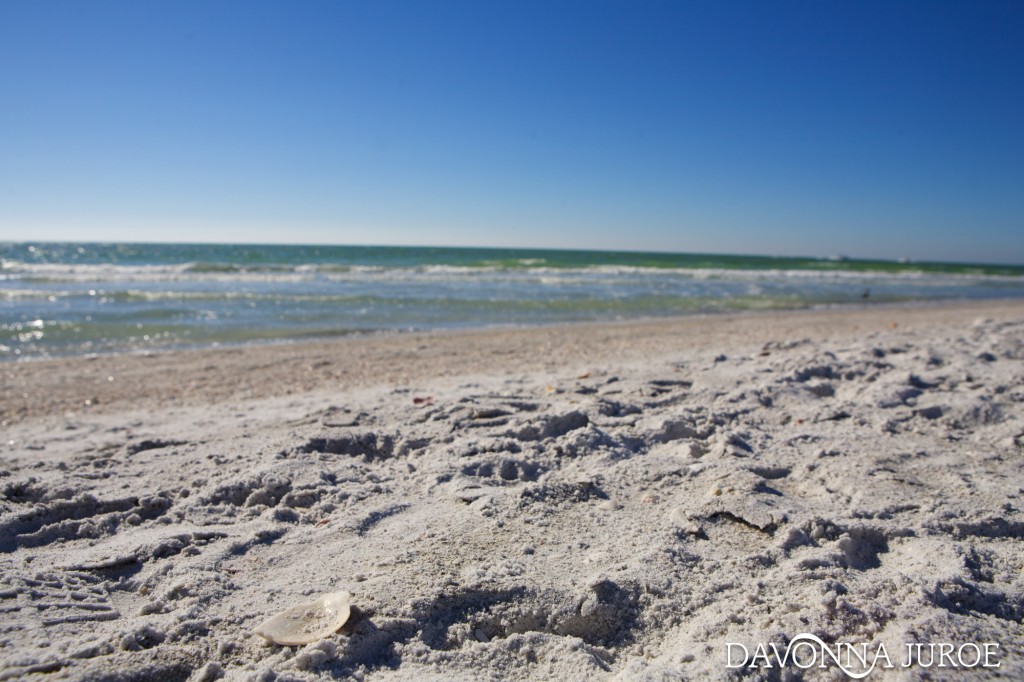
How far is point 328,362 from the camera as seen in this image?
6.46 m

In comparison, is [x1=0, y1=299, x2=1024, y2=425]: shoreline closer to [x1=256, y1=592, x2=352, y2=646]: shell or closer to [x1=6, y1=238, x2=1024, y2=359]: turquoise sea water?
[x1=6, y1=238, x2=1024, y2=359]: turquoise sea water

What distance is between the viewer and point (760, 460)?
274 cm

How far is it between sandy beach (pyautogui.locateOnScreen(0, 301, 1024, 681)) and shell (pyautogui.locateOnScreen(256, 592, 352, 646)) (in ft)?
0.10

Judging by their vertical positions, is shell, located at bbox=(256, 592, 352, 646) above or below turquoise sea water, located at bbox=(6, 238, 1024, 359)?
below

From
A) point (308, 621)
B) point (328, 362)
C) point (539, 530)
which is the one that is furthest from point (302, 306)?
point (308, 621)

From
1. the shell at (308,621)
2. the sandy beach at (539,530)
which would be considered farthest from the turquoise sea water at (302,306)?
the shell at (308,621)

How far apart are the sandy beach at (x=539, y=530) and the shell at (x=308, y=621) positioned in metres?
0.03

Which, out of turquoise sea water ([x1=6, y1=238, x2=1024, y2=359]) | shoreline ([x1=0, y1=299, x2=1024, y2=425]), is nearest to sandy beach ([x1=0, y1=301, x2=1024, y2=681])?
shoreline ([x1=0, y1=299, x2=1024, y2=425])

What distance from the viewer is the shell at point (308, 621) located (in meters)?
1.53

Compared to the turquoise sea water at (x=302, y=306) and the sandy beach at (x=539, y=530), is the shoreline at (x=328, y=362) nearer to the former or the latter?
the sandy beach at (x=539, y=530)

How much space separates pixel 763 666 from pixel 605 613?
419mm

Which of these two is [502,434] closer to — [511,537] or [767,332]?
[511,537]

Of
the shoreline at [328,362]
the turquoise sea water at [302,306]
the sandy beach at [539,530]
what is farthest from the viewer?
the turquoise sea water at [302,306]

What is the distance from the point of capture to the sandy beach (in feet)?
5.00
